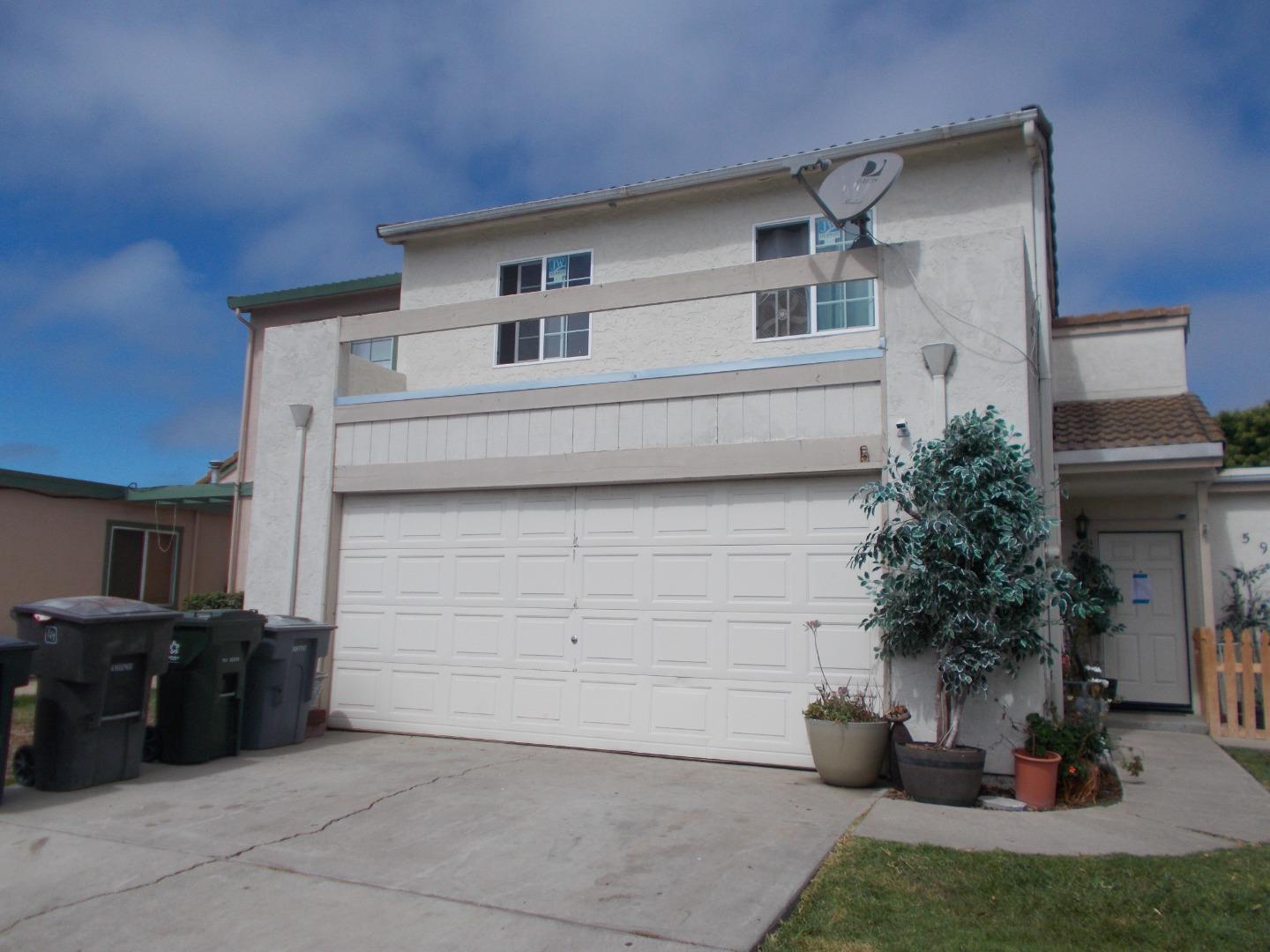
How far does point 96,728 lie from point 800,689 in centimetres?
565

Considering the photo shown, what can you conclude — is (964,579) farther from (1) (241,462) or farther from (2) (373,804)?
(1) (241,462)

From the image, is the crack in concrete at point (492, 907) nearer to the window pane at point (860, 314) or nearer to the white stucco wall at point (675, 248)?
the white stucco wall at point (675, 248)

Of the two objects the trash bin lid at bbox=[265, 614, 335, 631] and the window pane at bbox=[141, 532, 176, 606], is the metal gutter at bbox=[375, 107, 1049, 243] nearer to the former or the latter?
the trash bin lid at bbox=[265, 614, 335, 631]

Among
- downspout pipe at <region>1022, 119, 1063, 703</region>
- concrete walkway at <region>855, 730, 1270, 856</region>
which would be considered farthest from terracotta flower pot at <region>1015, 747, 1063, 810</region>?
downspout pipe at <region>1022, 119, 1063, 703</region>

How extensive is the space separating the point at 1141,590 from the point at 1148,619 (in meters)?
0.37

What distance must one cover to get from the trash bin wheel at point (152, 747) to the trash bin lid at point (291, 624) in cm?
126

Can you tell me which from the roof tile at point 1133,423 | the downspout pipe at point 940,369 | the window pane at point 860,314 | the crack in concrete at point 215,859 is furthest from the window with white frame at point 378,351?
the roof tile at point 1133,423

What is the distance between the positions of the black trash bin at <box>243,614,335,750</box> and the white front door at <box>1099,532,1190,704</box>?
9.60m

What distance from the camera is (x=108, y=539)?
1666 centimetres

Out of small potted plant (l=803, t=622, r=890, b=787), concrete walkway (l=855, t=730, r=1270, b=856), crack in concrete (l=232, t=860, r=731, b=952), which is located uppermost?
small potted plant (l=803, t=622, r=890, b=787)

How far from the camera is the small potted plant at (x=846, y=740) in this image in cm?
752

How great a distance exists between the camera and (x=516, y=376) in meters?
13.2

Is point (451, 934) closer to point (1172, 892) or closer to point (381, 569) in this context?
point (1172, 892)

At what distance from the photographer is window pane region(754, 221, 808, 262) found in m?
12.1
